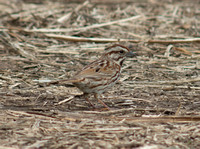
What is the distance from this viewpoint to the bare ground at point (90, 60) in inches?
159

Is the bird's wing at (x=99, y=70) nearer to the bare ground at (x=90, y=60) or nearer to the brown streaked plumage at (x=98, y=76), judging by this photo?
the brown streaked plumage at (x=98, y=76)

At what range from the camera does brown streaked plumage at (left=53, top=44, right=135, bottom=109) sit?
197 inches

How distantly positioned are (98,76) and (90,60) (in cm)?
206

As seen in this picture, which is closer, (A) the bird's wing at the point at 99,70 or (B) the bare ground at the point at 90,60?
(B) the bare ground at the point at 90,60

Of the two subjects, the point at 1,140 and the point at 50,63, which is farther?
the point at 50,63

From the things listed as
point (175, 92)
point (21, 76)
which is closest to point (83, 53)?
point (21, 76)

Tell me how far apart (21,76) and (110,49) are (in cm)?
158

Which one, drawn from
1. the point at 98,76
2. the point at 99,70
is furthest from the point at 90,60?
the point at 98,76

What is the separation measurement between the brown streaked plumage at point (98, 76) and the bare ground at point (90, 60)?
279 millimetres

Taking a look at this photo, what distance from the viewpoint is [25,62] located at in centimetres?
691

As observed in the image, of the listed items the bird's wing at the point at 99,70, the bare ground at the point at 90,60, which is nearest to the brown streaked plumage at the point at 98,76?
the bird's wing at the point at 99,70

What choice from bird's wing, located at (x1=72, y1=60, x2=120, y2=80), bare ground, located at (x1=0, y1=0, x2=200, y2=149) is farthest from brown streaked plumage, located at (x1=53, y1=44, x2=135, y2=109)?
bare ground, located at (x1=0, y1=0, x2=200, y2=149)

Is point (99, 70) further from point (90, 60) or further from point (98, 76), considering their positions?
point (90, 60)

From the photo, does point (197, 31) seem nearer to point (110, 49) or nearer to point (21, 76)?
point (110, 49)
